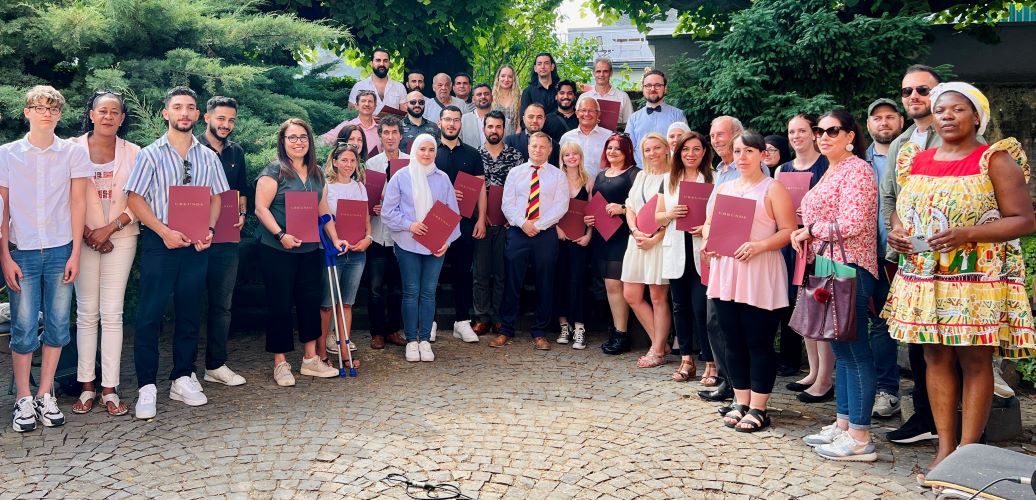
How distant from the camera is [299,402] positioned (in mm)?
6875

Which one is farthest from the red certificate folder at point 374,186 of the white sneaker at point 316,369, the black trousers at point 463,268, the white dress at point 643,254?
the white dress at point 643,254

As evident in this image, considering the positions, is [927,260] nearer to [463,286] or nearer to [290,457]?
[290,457]

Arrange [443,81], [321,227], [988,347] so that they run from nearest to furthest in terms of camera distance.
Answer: [988,347] → [321,227] → [443,81]

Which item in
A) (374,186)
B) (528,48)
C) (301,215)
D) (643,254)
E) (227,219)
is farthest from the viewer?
(528,48)

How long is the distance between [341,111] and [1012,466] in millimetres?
9119

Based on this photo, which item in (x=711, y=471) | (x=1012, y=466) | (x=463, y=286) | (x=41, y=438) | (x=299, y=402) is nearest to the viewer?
(x=1012, y=466)

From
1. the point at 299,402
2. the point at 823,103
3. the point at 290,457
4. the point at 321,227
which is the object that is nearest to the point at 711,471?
the point at 290,457

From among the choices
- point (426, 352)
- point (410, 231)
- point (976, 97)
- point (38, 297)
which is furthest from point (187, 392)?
point (976, 97)

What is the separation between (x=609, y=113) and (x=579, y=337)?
2.68 meters

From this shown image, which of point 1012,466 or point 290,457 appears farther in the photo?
point 290,457

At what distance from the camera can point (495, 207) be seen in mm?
9117

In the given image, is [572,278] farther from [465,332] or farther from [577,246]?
[465,332]

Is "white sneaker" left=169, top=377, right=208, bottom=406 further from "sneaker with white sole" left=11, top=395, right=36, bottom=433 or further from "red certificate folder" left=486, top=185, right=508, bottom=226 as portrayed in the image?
"red certificate folder" left=486, top=185, right=508, bottom=226

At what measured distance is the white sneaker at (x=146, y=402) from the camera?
6429 mm
